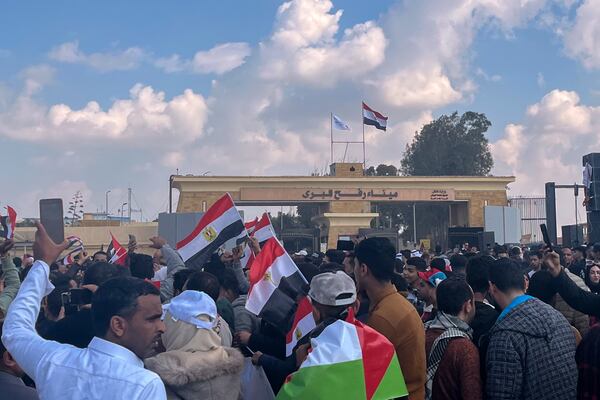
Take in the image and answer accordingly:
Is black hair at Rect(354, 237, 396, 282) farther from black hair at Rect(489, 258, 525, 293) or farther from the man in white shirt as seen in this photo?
the man in white shirt

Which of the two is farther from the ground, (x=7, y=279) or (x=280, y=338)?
(x=7, y=279)

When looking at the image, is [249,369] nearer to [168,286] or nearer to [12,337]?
[12,337]

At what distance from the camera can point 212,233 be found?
27.8 feet

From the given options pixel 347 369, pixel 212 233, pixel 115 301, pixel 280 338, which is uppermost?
pixel 212 233

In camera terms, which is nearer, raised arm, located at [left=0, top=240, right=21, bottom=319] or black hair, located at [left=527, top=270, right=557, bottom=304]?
raised arm, located at [left=0, top=240, right=21, bottom=319]

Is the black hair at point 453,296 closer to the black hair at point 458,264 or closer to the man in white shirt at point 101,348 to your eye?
the man in white shirt at point 101,348

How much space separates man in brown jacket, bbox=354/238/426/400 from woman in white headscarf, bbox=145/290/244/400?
1105mm

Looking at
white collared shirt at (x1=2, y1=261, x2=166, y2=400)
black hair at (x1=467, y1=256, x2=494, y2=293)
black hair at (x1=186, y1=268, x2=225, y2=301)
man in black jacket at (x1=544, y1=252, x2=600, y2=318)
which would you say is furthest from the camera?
black hair at (x1=186, y1=268, x2=225, y2=301)

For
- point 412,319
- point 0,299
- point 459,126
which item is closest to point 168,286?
point 0,299

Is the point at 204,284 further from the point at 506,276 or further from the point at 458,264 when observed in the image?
the point at 458,264

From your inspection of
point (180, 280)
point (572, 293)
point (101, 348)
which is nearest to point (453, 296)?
point (572, 293)

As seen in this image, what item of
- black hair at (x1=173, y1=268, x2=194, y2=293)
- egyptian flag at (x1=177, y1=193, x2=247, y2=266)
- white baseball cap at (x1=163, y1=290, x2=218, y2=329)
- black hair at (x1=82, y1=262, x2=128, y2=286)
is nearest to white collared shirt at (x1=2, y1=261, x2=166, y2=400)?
white baseball cap at (x1=163, y1=290, x2=218, y2=329)

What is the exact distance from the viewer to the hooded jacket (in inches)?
152

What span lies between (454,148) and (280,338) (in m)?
60.3
